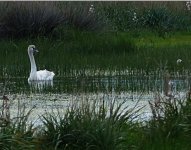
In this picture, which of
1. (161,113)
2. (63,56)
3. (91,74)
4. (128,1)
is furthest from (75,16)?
(161,113)

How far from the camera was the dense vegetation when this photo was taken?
7.45 metres

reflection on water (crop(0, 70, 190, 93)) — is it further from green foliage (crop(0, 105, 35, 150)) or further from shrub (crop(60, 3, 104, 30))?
shrub (crop(60, 3, 104, 30))

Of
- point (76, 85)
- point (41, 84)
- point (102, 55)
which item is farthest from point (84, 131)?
point (102, 55)

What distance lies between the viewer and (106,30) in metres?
24.4

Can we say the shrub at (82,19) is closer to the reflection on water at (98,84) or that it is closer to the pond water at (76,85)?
the pond water at (76,85)

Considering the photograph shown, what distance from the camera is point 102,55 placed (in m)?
19.8

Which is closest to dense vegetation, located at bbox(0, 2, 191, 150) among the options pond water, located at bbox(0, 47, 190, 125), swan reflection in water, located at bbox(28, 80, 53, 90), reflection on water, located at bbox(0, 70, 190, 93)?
pond water, located at bbox(0, 47, 190, 125)

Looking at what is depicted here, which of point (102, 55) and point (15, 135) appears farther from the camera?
point (102, 55)

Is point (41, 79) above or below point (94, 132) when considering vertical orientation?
above

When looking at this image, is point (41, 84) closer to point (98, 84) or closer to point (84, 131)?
point (98, 84)

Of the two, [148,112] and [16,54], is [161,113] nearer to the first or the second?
[148,112]

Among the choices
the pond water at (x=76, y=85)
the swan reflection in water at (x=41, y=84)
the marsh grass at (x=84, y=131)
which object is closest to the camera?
the marsh grass at (x=84, y=131)

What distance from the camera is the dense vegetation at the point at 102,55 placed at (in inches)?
293

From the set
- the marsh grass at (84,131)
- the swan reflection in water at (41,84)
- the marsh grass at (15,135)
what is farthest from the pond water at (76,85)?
the marsh grass at (15,135)
